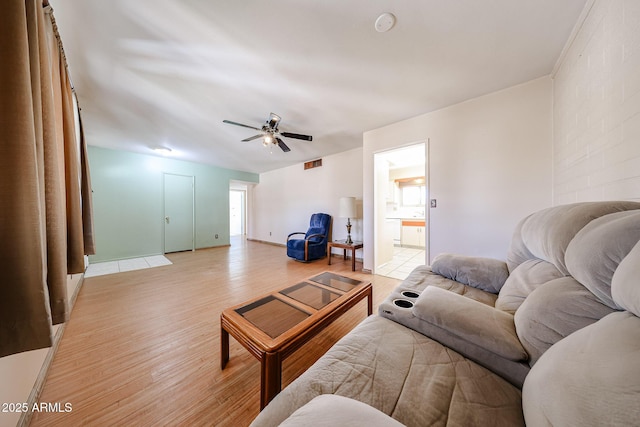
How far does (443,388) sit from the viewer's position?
689 millimetres

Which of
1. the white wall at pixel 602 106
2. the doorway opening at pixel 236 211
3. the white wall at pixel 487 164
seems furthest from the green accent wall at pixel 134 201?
the white wall at pixel 602 106

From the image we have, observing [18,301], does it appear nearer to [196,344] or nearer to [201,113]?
[196,344]

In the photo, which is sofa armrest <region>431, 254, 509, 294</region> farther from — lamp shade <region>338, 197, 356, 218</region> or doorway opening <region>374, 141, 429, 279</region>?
lamp shade <region>338, 197, 356, 218</region>

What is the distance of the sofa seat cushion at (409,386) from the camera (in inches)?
23.8

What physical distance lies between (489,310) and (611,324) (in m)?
0.46

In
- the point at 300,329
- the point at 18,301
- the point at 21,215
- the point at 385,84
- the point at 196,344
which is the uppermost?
the point at 385,84

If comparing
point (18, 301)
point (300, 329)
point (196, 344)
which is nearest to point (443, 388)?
point (300, 329)

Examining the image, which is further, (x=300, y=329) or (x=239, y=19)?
(x=239, y=19)

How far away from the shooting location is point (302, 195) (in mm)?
5293

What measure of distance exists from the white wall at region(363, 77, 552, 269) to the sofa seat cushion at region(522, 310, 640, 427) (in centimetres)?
221

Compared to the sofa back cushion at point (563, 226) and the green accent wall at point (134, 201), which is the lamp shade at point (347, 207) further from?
the green accent wall at point (134, 201)

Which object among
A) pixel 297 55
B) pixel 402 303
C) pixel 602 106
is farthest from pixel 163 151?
pixel 602 106

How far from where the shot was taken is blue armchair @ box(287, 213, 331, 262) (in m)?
4.03

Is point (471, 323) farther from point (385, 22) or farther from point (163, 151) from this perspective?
point (163, 151)
